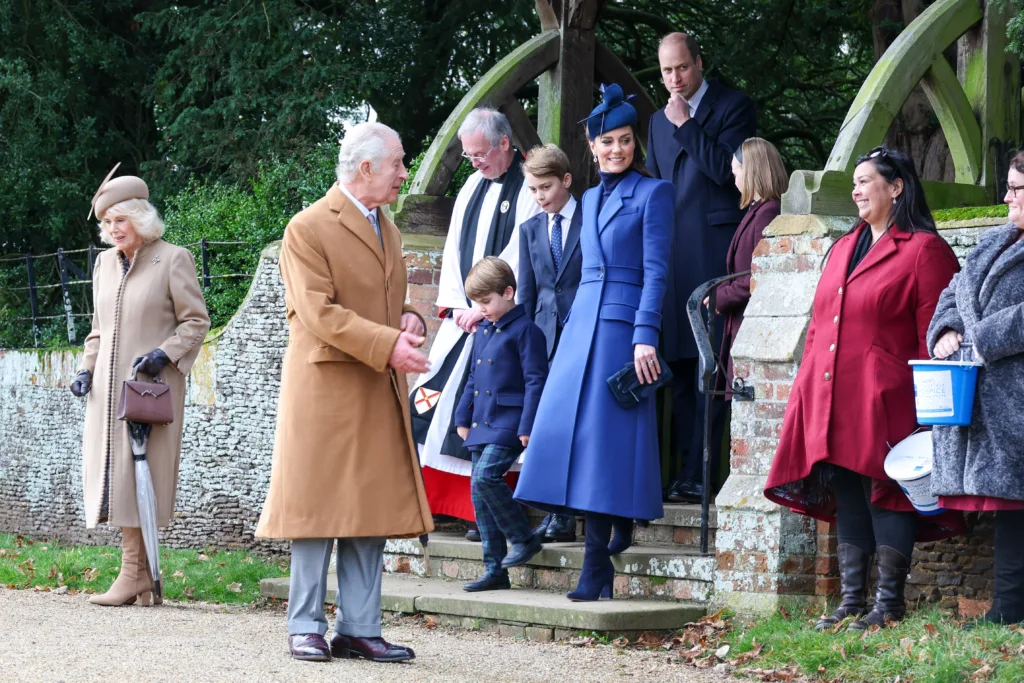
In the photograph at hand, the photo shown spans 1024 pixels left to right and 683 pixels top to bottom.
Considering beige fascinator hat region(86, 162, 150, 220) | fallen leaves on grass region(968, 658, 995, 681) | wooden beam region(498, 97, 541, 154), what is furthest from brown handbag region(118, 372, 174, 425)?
fallen leaves on grass region(968, 658, 995, 681)

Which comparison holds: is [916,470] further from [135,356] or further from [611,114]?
[135,356]

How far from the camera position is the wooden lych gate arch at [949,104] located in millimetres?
6398

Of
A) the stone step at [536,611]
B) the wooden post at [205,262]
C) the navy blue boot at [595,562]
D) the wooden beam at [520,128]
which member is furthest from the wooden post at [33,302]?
the navy blue boot at [595,562]

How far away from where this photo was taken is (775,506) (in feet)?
20.2

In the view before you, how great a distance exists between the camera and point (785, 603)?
20.0 ft

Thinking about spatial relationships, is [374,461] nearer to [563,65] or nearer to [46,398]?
[563,65]

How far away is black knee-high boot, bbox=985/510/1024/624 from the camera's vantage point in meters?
5.35

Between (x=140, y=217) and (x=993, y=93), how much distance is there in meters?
4.11

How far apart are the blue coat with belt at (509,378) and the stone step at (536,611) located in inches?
27.4

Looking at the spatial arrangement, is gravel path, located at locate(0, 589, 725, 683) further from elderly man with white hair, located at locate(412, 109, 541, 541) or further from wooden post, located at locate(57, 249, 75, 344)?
wooden post, located at locate(57, 249, 75, 344)

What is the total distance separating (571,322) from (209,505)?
496cm

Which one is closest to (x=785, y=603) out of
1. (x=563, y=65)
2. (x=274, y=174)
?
(x=563, y=65)

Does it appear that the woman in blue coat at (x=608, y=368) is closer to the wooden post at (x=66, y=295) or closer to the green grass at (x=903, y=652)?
the green grass at (x=903, y=652)

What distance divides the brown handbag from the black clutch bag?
217cm
